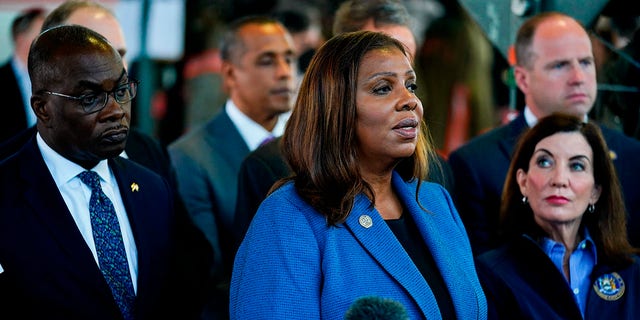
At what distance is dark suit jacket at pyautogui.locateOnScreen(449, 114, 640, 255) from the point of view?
481cm

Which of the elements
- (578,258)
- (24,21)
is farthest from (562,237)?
(24,21)

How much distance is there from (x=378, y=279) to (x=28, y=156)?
1302 millimetres

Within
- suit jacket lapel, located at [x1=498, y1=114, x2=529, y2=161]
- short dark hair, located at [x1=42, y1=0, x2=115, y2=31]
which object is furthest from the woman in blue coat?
short dark hair, located at [x1=42, y1=0, x2=115, y2=31]

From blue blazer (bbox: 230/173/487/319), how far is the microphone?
2.56 ft

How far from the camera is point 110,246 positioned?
12.0ft

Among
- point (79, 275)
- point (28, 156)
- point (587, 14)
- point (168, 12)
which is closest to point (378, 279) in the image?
point (79, 275)

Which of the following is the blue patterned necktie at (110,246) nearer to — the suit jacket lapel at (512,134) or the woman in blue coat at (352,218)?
the woman in blue coat at (352,218)

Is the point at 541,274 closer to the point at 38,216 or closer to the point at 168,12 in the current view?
the point at 38,216

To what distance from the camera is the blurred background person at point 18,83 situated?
5906 millimetres

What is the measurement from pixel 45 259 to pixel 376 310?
1.50m

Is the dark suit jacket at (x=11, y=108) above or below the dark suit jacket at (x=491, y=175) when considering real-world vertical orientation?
above

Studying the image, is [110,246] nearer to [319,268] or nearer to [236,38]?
[319,268]

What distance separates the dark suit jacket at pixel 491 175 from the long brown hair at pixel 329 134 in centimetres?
140

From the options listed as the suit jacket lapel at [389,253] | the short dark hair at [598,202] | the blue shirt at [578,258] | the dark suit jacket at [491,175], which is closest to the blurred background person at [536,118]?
the dark suit jacket at [491,175]
